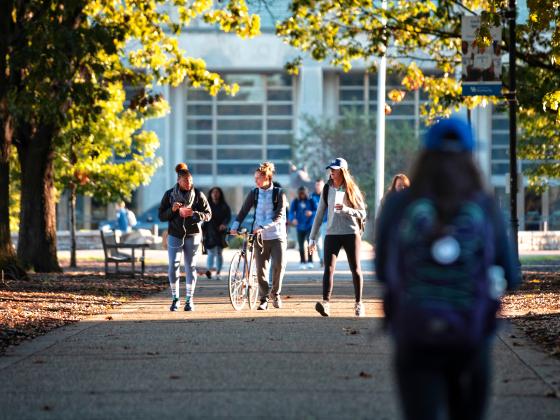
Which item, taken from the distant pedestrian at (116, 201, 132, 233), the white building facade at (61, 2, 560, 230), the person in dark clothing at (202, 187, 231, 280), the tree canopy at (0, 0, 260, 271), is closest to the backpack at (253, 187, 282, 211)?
the tree canopy at (0, 0, 260, 271)

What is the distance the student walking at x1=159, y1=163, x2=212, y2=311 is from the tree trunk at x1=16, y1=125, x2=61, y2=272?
365 inches

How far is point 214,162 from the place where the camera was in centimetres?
6844

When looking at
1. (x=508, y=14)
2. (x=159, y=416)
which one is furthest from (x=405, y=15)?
(x=159, y=416)

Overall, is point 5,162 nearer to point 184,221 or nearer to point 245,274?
point 184,221

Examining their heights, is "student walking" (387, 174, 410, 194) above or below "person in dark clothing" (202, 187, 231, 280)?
above

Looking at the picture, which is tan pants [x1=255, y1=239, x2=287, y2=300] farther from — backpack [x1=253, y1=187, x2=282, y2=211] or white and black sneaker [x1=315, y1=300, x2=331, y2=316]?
white and black sneaker [x1=315, y1=300, x2=331, y2=316]

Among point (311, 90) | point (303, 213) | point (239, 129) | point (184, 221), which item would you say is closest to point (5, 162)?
point (184, 221)

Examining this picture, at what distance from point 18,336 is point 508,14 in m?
11.1

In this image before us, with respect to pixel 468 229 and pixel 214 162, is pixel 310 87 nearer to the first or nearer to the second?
pixel 214 162

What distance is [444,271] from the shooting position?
504 cm

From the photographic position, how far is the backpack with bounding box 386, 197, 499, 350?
4.95 meters

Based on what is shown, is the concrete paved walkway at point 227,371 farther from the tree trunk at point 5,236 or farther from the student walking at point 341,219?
the tree trunk at point 5,236

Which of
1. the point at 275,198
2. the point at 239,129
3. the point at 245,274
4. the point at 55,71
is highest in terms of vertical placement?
the point at 239,129

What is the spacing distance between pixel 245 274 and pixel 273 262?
0.41 metres
